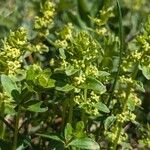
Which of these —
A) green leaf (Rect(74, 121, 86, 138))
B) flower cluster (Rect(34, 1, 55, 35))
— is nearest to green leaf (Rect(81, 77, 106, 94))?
green leaf (Rect(74, 121, 86, 138))

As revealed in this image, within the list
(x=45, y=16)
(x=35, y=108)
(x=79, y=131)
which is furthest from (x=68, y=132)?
(x=45, y=16)

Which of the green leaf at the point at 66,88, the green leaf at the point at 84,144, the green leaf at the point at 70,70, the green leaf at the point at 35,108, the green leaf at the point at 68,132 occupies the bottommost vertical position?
the green leaf at the point at 84,144

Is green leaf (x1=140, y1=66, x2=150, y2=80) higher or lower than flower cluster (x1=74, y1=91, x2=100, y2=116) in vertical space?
higher

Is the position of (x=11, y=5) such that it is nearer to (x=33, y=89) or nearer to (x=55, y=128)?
(x=55, y=128)

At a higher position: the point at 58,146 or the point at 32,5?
the point at 32,5

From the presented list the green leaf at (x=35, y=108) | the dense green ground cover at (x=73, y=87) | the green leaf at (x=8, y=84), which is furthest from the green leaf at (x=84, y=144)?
the green leaf at (x=8, y=84)

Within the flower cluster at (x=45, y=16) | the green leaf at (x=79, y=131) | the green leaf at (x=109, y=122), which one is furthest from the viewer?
the flower cluster at (x=45, y=16)

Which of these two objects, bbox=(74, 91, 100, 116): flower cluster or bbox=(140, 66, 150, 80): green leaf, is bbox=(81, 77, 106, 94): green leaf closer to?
bbox=(74, 91, 100, 116): flower cluster

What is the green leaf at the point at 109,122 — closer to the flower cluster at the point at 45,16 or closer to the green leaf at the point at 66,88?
the green leaf at the point at 66,88

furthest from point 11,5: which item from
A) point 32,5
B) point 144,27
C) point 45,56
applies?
point 144,27

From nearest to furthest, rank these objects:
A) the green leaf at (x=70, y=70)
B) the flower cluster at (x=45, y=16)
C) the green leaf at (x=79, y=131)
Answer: the green leaf at (x=70, y=70)
the green leaf at (x=79, y=131)
the flower cluster at (x=45, y=16)

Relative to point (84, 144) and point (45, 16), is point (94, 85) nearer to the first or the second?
point (84, 144)
